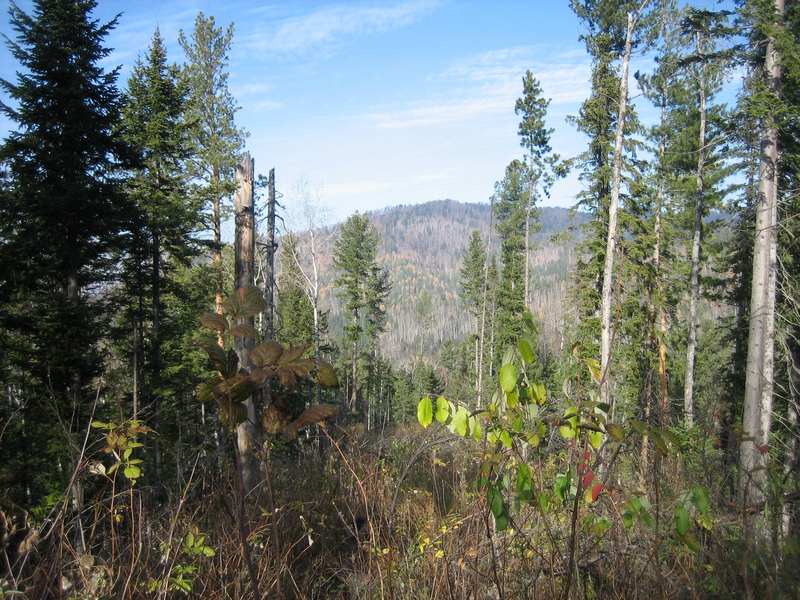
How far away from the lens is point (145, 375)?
13250mm

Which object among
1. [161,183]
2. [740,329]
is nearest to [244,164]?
[161,183]

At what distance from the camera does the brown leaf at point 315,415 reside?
136 centimetres

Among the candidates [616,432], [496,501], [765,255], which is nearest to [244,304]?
[496,501]

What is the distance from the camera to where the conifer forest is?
1.68 metres

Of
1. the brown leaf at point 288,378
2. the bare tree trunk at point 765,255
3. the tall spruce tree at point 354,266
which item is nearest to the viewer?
the brown leaf at point 288,378

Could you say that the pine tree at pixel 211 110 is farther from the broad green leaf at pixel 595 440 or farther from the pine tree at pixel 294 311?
the broad green leaf at pixel 595 440

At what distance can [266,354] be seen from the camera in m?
1.32

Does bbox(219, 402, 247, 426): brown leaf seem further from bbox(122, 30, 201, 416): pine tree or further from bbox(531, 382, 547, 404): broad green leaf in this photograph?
bbox(122, 30, 201, 416): pine tree

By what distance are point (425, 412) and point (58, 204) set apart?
444 inches

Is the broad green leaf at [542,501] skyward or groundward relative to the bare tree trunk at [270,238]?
groundward

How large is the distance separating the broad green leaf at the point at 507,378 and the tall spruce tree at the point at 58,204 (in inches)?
411

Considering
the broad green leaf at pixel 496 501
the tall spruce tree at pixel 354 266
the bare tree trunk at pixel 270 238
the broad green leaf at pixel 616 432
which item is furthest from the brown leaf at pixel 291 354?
the tall spruce tree at pixel 354 266

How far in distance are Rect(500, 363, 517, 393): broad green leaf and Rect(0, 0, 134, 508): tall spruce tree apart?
10.4 meters

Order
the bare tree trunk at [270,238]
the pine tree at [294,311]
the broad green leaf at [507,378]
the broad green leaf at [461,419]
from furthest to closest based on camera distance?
the pine tree at [294,311], the bare tree trunk at [270,238], the broad green leaf at [461,419], the broad green leaf at [507,378]
